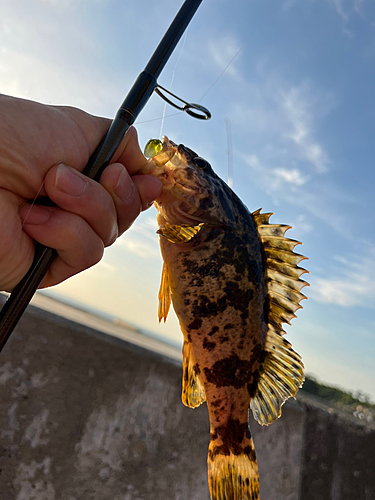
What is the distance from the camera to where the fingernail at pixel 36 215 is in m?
1.51

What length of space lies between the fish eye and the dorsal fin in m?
0.44

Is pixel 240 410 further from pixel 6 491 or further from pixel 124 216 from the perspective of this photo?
pixel 6 491

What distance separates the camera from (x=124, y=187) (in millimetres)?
1625

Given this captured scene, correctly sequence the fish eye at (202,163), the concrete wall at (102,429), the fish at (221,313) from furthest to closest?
the concrete wall at (102,429), the fish eye at (202,163), the fish at (221,313)

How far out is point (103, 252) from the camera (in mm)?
1763

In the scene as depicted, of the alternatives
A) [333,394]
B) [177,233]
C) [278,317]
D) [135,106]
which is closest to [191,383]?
[278,317]

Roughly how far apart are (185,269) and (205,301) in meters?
0.21

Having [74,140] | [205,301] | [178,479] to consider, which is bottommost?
[178,479]

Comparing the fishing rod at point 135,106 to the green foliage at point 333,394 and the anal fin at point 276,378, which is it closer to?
the anal fin at point 276,378

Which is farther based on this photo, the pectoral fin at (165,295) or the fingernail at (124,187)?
the pectoral fin at (165,295)

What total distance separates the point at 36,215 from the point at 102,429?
81.5 inches

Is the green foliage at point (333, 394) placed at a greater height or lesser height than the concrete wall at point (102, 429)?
greater

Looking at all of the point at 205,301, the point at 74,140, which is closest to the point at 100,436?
the point at 205,301

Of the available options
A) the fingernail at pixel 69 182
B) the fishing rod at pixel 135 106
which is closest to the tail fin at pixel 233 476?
the fishing rod at pixel 135 106
